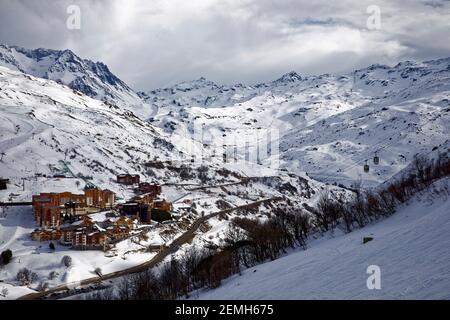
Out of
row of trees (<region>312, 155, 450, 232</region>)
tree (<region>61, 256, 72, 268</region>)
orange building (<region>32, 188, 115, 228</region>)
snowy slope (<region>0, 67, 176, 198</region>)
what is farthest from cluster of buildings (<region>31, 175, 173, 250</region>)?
row of trees (<region>312, 155, 450, 232</region>)

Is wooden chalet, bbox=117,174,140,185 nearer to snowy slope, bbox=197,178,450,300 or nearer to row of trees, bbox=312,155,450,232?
row of trees, bbox=312,155,450,232

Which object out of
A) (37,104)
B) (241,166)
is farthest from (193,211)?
(37,104)

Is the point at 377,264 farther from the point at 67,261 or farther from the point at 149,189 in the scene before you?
the point at 149,189

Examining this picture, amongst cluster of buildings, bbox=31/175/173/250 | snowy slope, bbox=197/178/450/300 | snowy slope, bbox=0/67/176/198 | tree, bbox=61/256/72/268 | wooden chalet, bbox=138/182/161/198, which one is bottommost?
tree, bbox=61/256/72/268

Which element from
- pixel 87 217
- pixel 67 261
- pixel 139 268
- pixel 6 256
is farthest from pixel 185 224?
pixel 6 256

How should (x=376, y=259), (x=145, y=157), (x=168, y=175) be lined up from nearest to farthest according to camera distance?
(x=376, y=259) < (x=168, y=175) < (x=145, y=157)

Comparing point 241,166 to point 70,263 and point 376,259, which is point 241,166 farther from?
point 376,259
